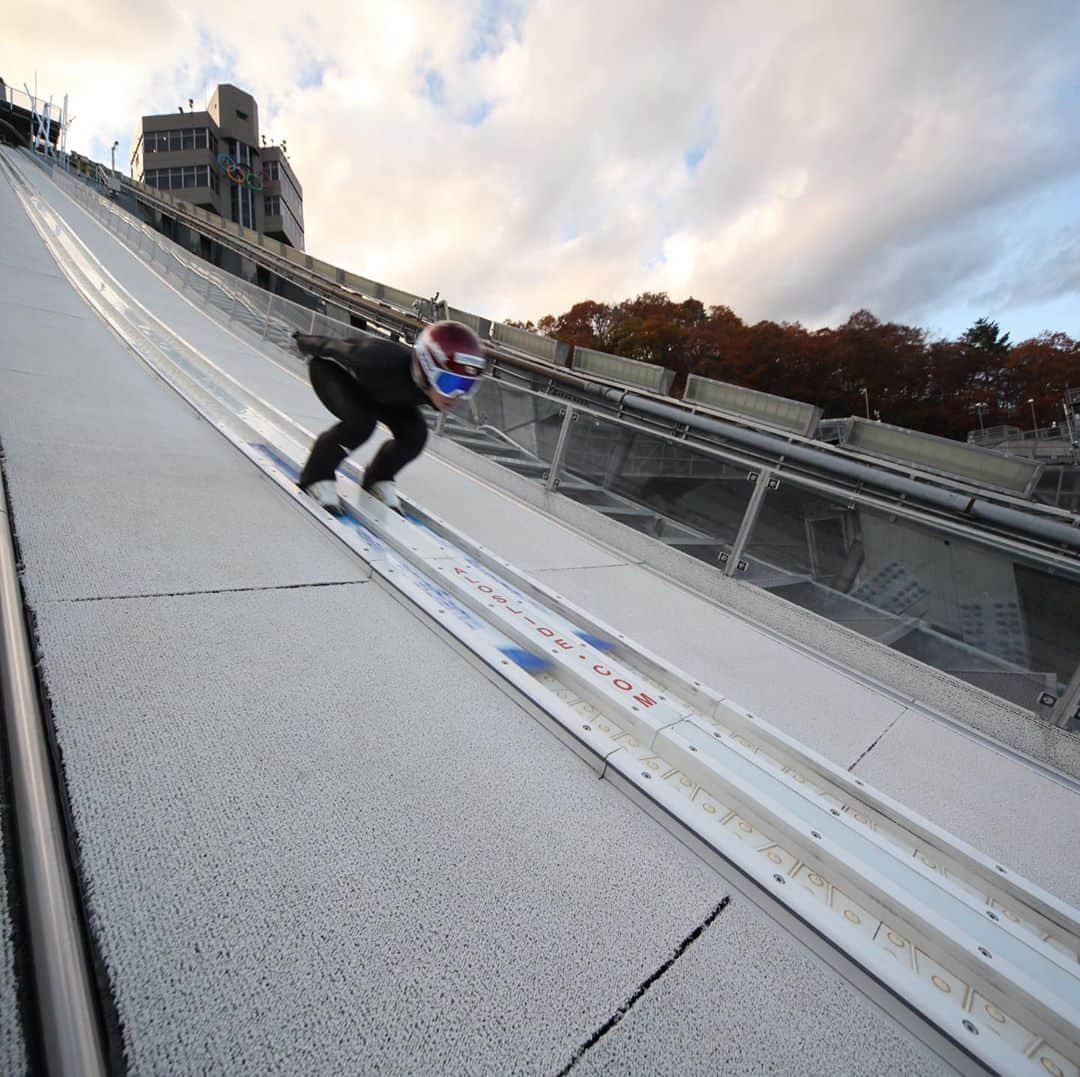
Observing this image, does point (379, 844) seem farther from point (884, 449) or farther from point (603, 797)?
point (884, 449)

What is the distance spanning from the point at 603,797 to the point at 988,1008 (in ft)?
3.35

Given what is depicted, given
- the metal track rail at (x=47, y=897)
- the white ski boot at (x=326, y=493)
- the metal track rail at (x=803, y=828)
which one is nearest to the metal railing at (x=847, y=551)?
the metal track rail at (x=803, y=828)

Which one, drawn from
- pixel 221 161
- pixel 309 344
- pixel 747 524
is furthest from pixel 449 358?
pixel 221 161

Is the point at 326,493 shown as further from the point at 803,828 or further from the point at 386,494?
the point at 803,828

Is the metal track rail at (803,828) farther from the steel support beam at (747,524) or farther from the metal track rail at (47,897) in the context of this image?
the steel support beam at (747,524)

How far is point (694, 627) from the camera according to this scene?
3.37m

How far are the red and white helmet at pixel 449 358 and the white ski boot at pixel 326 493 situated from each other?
3.29 feet

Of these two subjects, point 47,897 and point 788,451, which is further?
point 788,451

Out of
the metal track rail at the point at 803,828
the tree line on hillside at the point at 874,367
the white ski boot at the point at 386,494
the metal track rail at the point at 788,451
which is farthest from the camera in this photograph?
the tree line on hillside at the point at 874,367

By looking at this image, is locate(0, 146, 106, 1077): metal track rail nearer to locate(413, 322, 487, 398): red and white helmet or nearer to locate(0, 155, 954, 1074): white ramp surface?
locate(0, 155, 954, 1074): white ramp surface

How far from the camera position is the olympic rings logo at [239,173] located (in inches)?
2256

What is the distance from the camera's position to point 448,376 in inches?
121

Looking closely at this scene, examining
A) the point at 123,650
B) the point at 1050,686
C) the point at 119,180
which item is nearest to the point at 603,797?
the point at 123,650

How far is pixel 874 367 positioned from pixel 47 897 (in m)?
56.6
